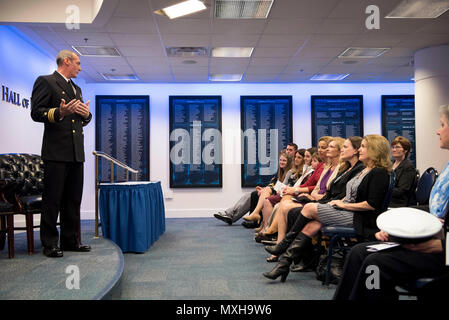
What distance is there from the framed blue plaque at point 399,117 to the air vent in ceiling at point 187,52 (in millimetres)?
4380

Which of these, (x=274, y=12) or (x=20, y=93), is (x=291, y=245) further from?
(x=20, y=93)

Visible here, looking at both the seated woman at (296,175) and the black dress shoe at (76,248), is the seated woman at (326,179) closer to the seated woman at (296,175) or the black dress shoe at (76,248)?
the seated woman at (296,175)

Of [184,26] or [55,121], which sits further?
[184,26]

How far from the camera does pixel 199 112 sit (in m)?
7.84

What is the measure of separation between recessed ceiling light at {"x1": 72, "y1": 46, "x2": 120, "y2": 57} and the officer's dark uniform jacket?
2477mm

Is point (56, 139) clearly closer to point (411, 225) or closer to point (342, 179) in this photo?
point (342, 179)

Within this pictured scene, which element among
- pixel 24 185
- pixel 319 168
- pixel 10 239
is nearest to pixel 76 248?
Answer: pixel 10 239

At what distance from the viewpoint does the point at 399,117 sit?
803 cm

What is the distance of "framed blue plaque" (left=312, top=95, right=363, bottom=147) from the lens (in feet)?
26.2

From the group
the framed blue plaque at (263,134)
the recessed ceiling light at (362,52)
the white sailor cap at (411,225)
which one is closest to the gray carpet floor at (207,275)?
the white sailor cap at (411,225)

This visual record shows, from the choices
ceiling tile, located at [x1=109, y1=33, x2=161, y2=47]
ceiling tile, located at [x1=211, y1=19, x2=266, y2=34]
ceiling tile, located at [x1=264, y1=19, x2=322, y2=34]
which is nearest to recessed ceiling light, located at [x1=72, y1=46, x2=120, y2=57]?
ceiling tile, located at [x1=109, y1=33, x2=161, y2=47]

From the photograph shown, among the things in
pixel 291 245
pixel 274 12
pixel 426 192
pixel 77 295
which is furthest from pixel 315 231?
pixel 274 12

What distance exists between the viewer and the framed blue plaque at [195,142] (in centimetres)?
775

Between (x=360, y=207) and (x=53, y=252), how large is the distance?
2.43 metres
